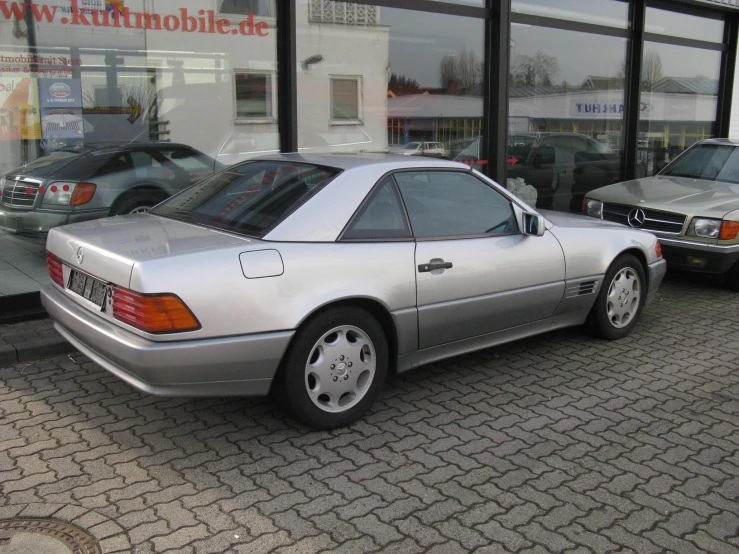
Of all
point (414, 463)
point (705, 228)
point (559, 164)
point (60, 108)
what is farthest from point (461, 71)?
point (414, 463)

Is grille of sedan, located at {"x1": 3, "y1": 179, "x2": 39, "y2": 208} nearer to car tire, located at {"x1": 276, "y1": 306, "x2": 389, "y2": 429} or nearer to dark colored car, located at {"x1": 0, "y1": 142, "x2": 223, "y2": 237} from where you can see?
dark colored car, located at {"x1": 0, "y1": 142, "x2": 223, "y2": 237}

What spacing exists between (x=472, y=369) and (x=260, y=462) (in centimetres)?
195

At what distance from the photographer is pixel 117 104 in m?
6.65

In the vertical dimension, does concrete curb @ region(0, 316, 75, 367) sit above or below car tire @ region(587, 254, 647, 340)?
below

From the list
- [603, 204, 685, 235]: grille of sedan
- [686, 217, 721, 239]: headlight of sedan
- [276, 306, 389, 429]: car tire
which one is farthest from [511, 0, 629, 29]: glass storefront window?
[276, 306, 389, 429]: car tire

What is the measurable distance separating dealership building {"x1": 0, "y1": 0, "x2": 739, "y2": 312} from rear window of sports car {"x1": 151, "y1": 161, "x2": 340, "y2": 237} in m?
0.61

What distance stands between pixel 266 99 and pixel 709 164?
17.7 feet

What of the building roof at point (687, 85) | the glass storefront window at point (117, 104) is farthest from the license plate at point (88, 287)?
the building roof at point (687, 85)

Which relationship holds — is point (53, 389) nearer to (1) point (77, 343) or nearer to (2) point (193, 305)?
(1) point (77, 343)

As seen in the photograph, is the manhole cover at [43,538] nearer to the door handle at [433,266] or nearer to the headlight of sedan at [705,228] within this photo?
the door handle at [433,266]

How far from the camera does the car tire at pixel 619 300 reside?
18.1ft

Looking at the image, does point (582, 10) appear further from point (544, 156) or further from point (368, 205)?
point (368, 205)

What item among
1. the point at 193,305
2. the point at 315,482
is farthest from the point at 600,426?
the point at 193,305

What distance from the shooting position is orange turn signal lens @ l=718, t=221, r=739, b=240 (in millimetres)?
7078
